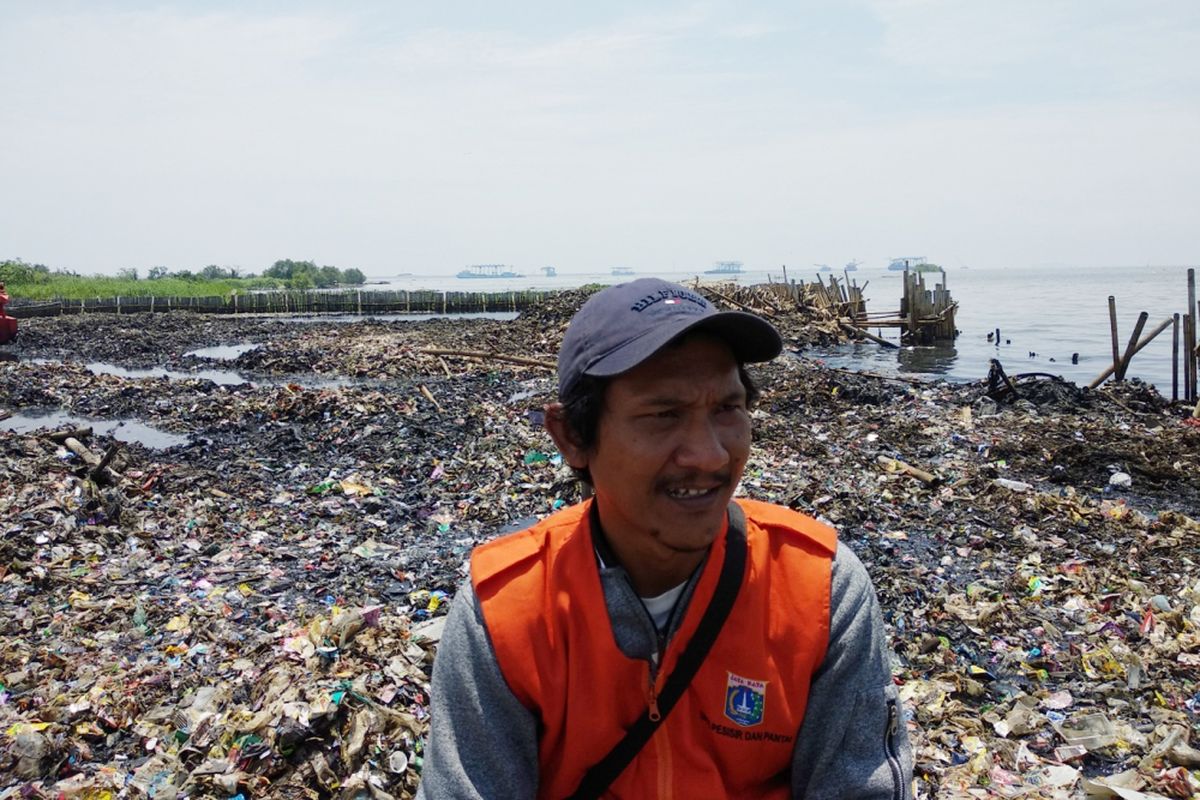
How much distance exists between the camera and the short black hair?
5.03 feet

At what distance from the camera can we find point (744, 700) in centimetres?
151

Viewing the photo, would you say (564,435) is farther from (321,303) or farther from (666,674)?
(321,303)

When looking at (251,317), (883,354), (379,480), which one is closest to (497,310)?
(251,317)

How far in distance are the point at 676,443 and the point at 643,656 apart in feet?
1.33

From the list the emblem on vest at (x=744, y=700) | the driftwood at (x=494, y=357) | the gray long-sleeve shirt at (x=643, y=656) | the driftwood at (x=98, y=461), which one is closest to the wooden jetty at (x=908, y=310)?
the driftwood at (x=494, y=357)

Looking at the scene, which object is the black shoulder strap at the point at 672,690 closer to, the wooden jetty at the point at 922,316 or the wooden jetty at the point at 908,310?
the wooden jetty at the point at 908,310

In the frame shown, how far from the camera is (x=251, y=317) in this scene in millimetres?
39312

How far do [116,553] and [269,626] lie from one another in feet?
7.80

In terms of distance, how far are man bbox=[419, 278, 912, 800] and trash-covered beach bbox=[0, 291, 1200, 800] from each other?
2032 millimetres

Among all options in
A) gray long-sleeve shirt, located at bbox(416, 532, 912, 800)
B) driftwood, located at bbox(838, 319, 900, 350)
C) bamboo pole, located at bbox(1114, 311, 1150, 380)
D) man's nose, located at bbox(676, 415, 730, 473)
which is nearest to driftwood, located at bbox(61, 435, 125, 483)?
gray long-sleeve shirt, located at bbox(416, 532, 912, 800)

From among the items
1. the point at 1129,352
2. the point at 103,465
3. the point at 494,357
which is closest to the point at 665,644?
the point at 103,465

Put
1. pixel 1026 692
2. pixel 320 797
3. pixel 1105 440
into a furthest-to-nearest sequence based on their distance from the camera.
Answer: pixel 1105 440 < pixel 1026 692 < pixel 320 797

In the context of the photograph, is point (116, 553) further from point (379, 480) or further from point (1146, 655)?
point (1146, 655)

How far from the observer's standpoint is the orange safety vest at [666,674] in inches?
58.2
